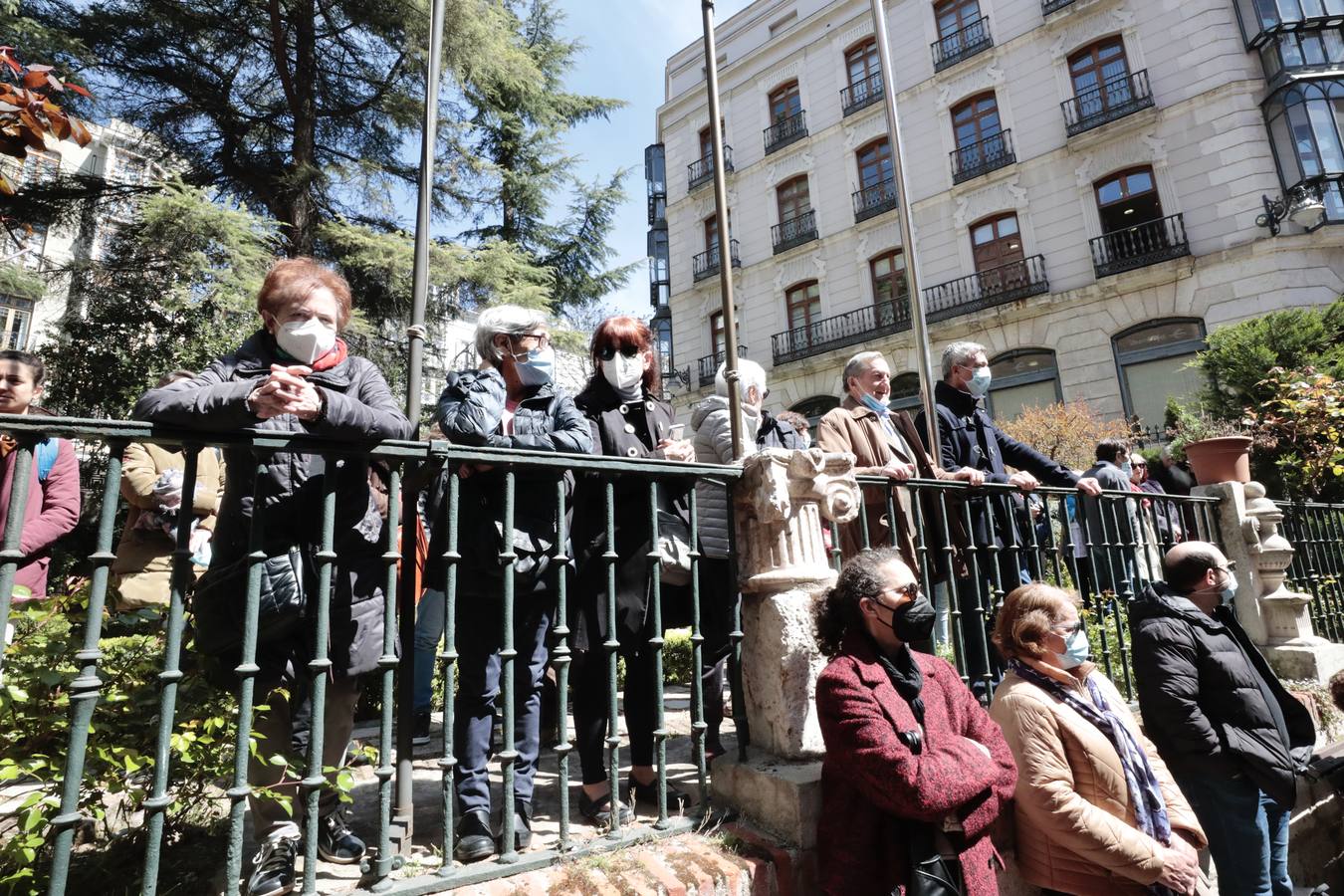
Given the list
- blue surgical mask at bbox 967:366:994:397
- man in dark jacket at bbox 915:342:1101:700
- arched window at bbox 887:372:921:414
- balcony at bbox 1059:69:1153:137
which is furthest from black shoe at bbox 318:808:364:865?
balcony at bbox 1059:69:1153:137

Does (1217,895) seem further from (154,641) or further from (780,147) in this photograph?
(780,147)

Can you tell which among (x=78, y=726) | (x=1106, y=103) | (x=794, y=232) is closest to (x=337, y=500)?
(x=78, y=726)

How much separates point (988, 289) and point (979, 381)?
15.4 m

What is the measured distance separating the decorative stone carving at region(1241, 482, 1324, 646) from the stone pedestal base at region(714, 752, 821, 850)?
15.9 feet

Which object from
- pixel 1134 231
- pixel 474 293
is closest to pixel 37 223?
pixel 474 293

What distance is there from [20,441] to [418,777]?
2.28 metres

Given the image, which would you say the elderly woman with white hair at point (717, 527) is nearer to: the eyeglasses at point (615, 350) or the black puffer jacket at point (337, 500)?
the eyeglasses at point (615, 350)

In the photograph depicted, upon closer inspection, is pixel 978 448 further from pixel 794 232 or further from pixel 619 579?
pixel 794 232

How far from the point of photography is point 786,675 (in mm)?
2561

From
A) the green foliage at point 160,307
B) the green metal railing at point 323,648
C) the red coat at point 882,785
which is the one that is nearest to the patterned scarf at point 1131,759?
the red coat at point 882,785

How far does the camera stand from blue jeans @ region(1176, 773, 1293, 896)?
328 cm

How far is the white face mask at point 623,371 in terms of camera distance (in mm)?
3076

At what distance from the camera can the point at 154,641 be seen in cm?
221

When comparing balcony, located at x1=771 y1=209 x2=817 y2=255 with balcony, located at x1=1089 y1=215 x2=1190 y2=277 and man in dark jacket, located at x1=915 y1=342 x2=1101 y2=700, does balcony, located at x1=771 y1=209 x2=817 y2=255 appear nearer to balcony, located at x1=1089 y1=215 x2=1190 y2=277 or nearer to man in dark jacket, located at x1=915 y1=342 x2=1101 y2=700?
balcony, located at x1=1089 y1=215 x2=1190 y2=277
